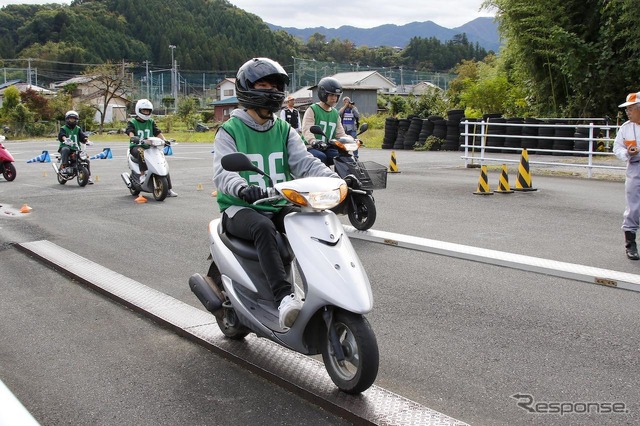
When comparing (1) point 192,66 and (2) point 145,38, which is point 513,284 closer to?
(1) point 192,66

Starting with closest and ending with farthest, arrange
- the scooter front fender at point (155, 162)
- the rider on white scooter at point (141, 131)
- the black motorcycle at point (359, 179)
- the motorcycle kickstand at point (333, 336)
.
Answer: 1. the motorcycle kickstand at point (333, 336)
2. the black motorcycle at point (359, 179)
3. the scooter front fender at point (155, 162)
4. the rider on white scooter at point (141, 131)

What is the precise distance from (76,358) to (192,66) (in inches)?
5022

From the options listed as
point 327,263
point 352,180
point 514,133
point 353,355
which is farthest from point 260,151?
point 514,133

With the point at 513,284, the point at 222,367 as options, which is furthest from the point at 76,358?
the point at 513,284

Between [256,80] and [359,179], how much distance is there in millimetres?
4716

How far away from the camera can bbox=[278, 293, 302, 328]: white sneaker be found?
160 inches

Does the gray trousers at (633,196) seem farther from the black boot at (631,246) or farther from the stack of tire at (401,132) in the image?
the stack of tire at (401,132)

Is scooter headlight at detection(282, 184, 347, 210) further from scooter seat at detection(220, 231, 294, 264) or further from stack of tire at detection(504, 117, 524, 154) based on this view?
stack of tire at detection(504, 117, 524, 154)

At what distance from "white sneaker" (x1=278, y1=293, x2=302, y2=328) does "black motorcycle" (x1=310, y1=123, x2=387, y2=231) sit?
5.10 m

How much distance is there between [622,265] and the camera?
730 centimetres

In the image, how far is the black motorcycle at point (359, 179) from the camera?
9.27 m

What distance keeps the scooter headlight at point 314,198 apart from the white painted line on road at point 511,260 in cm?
363

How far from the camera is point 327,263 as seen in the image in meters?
3.92

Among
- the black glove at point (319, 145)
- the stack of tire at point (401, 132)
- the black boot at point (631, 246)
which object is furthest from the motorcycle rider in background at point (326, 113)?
the stack of tire at point (401, 132)
